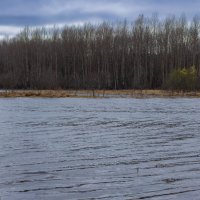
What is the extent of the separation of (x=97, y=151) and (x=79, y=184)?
216 inches

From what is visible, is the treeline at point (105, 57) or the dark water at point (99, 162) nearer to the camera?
the dark water at point (99, 162)

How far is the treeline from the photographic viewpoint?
314 ft

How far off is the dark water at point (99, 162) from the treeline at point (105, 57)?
2755 inches

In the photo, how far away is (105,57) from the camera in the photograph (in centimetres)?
10281

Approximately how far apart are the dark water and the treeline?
69977mm

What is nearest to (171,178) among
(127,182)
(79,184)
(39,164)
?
(127,182)

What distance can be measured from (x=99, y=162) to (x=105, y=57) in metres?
89.5

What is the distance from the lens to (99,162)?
1405 centimetres

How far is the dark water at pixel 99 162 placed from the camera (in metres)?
10.2

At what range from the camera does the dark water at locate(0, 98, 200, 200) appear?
10.2m

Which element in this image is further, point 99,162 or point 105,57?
point 105,57

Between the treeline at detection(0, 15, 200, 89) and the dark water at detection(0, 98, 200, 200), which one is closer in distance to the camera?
the dark water at detection(0, 98, 200, 200)

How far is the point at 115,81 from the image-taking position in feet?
307

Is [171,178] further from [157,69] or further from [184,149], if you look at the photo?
[157,69]
